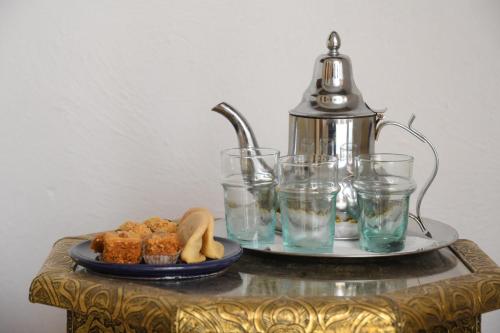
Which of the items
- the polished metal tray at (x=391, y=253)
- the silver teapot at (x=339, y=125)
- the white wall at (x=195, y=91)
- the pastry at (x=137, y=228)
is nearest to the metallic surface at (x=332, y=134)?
the silver teapot at (x=339, y=125)

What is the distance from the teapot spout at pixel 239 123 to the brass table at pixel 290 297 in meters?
0.21

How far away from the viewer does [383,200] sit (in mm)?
950

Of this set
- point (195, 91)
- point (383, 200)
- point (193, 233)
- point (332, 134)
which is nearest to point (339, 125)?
point (332, 134)

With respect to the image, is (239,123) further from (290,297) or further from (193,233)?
(290,297)

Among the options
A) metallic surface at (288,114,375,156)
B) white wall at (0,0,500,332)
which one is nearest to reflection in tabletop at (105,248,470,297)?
metallic surface at (288,114,375,156)

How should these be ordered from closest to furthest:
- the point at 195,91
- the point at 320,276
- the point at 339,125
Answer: the point at 320,276 < the point at 339,125 < the point at 195,91

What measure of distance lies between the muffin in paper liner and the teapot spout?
28 cm

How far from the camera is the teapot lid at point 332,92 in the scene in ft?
3.40

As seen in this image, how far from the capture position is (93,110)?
1597 mm

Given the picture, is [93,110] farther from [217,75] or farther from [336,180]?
[336,180]

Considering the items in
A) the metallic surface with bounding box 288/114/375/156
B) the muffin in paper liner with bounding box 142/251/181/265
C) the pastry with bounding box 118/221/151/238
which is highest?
the metallic surface with bounding box 288/114/375/156

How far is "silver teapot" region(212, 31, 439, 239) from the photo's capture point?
102 centimetres

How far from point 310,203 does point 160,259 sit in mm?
191

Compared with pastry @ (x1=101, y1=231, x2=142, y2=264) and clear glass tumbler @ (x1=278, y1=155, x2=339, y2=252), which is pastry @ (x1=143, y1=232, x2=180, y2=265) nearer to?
Answer: pastry @ (x1=101, y1=231, x2=142, y2=264)
